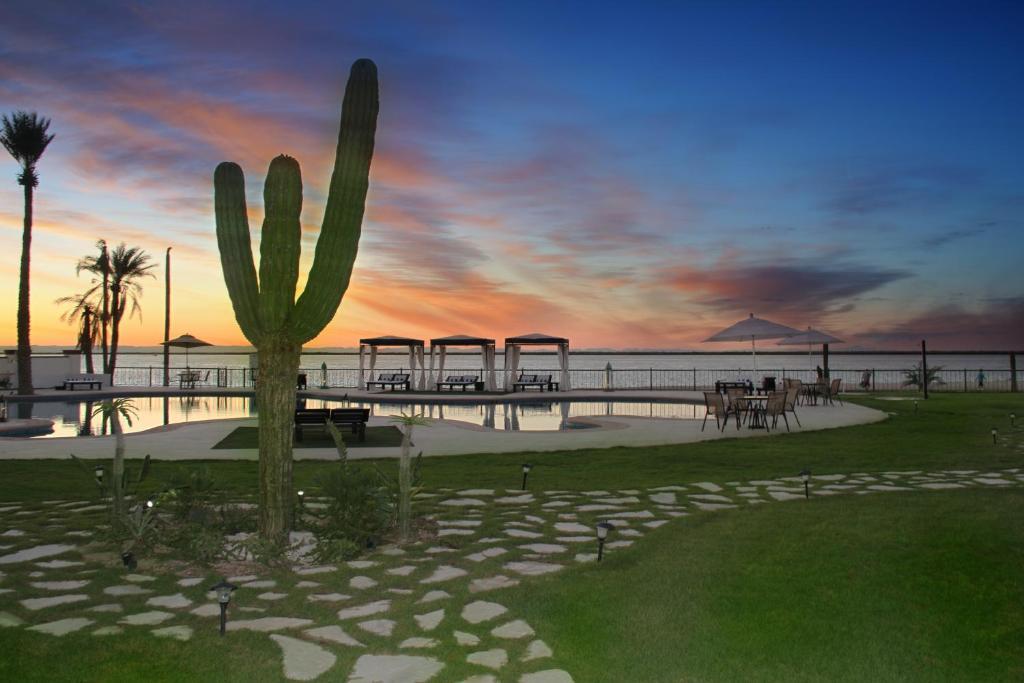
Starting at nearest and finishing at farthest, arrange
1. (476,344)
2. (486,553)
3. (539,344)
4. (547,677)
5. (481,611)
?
(547,677), (481,611), (486,553), (539,344), (476,344)

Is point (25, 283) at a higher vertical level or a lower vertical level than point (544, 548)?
higher

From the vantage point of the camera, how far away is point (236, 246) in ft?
19.4

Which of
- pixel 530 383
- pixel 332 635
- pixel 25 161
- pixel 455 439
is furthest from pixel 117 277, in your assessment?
pixel 332 635

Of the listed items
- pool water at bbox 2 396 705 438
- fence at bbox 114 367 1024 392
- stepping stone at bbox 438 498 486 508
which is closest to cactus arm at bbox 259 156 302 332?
stepping stone at bbox 438 498 486 508

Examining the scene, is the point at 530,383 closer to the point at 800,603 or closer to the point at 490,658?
the point at 800,603

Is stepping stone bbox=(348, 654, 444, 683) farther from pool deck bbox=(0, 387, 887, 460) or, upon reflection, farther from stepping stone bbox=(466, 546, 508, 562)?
pool deck bbox=(0, 387, 887, 460)

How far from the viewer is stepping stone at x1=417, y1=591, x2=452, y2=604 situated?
4371mm

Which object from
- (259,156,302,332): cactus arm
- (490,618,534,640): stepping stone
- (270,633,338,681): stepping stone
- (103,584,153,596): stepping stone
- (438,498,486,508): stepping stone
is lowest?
(270,633,338,681): stepping stone

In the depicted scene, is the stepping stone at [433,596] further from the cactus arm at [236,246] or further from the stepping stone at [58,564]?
the stepping stone at [58,564]

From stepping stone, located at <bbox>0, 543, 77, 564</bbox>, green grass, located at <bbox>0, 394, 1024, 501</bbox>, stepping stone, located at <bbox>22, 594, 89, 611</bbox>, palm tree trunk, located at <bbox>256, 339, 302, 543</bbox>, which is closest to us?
stepping stone, located at <bbox>22, 594, 89, 611</bbox>

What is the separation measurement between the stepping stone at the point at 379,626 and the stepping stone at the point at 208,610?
0.89 metres

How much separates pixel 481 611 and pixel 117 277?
37.9 metres

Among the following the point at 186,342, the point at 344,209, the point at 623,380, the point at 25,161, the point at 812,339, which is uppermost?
the point at 25,161

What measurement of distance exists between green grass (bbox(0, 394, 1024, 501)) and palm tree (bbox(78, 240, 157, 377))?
29.2 meters
